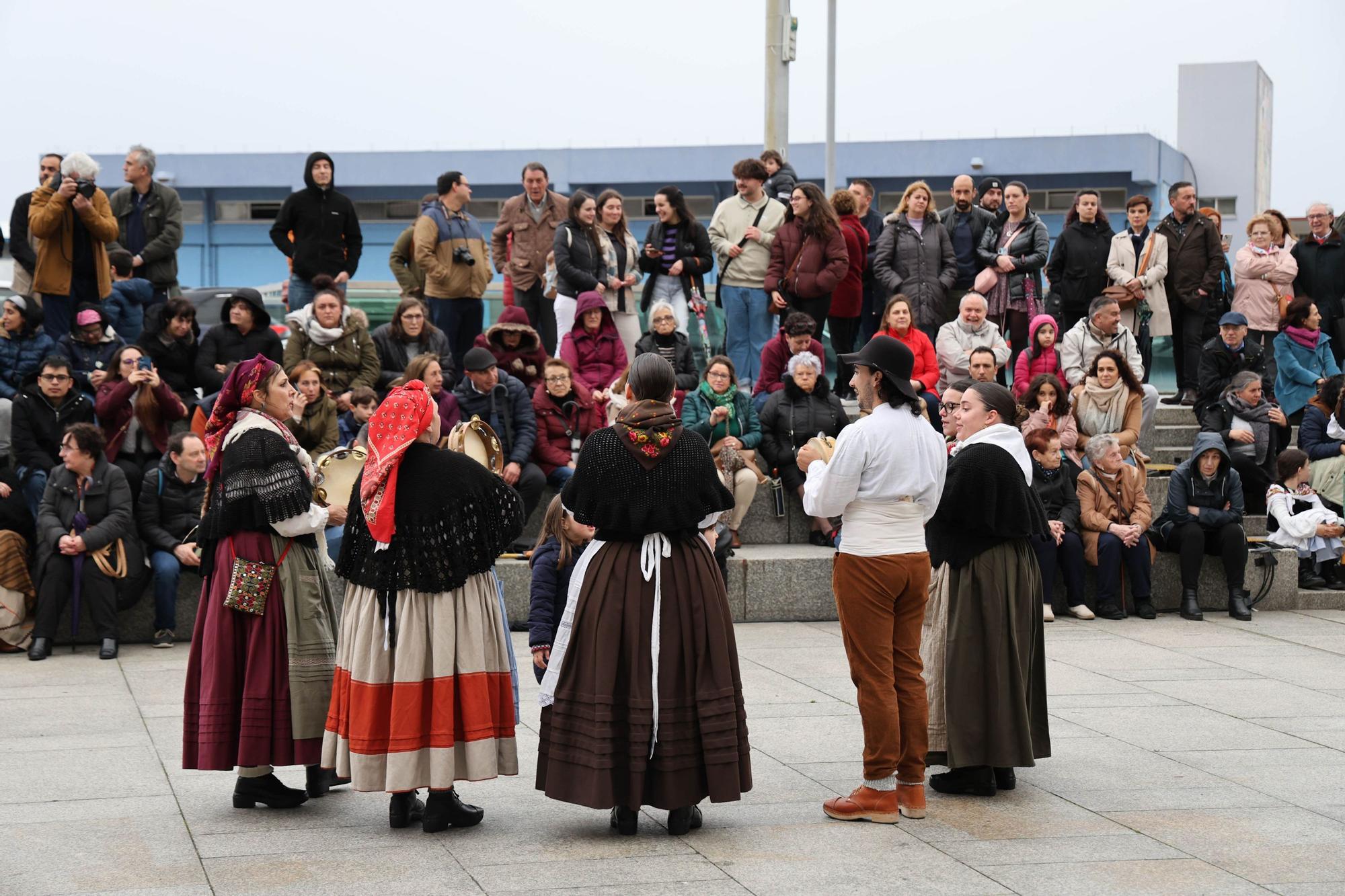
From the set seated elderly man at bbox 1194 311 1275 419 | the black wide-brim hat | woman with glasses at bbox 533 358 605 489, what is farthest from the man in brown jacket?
the black wide-brim hat

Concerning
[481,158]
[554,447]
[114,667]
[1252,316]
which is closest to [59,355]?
[114,667]

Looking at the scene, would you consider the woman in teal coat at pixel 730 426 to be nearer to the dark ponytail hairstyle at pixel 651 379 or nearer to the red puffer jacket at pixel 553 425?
the red puffer jacket at pixel 553 425

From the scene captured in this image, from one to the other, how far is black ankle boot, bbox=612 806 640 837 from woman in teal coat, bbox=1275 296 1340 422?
1020cm

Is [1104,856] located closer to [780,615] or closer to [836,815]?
[836,815]

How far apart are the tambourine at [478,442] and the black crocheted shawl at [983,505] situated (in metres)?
2.22

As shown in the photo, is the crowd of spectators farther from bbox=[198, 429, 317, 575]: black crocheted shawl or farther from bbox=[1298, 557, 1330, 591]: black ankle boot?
bbox=[198, 429, 317, 575]: black crocheted shawl

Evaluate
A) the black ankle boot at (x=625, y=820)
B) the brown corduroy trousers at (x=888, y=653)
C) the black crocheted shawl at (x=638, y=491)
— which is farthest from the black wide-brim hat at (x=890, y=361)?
the black ankle boot at (x=625, y=820)

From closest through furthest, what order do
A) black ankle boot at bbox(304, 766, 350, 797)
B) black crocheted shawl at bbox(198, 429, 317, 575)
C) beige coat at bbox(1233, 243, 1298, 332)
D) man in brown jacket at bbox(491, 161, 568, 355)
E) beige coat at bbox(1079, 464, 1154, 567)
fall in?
black crocheted shawl at bbox(198, 429, 317, 575), black ankle boot at bbox(304, 766, 350, 797), beige coat at bbox(1079, 464, 1154, 567), man in brown jacket at bbox(491, 161, 568, 355), beige coat at bbox(1233, 243, 1298, 332)

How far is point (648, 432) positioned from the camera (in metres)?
5.75

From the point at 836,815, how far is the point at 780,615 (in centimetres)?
515

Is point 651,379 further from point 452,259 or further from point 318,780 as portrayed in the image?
point 452,259

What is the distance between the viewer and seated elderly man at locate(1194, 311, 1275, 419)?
13445 millimetres

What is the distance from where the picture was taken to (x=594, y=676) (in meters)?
5.61

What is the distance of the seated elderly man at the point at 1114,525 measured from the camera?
37.2ft
